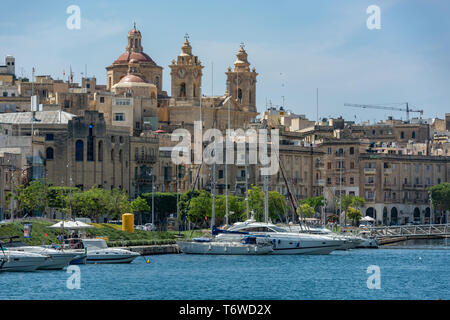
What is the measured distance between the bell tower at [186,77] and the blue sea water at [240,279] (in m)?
69.9

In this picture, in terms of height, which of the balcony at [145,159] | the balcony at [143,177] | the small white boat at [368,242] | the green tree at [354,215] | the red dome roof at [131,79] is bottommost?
the small white boat at [368,242]

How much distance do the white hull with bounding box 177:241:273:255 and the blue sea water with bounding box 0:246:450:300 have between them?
98 cm

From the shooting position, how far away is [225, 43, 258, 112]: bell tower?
16438cm

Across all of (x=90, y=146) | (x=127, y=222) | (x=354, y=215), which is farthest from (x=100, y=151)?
(x=354, y=215)

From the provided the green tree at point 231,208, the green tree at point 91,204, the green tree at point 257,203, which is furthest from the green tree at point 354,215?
the green tree at point 91,204

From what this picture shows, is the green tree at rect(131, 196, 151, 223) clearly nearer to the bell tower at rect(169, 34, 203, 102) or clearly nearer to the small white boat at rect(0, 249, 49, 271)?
the bell tower at rect(169, 34, 203, 102)

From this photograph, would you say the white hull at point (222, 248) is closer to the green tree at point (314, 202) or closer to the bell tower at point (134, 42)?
the green tree at point (314, 202)

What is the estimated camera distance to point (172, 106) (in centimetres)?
15588

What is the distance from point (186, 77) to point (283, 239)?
68.9m

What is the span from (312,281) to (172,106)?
89519 millimetres

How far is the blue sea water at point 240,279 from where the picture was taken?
59.2 m

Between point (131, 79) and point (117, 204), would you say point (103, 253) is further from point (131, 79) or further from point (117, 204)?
point (131, 79)

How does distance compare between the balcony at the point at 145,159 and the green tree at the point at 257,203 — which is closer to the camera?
the green tree at the point at 257,203

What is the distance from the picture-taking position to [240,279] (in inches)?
2717
